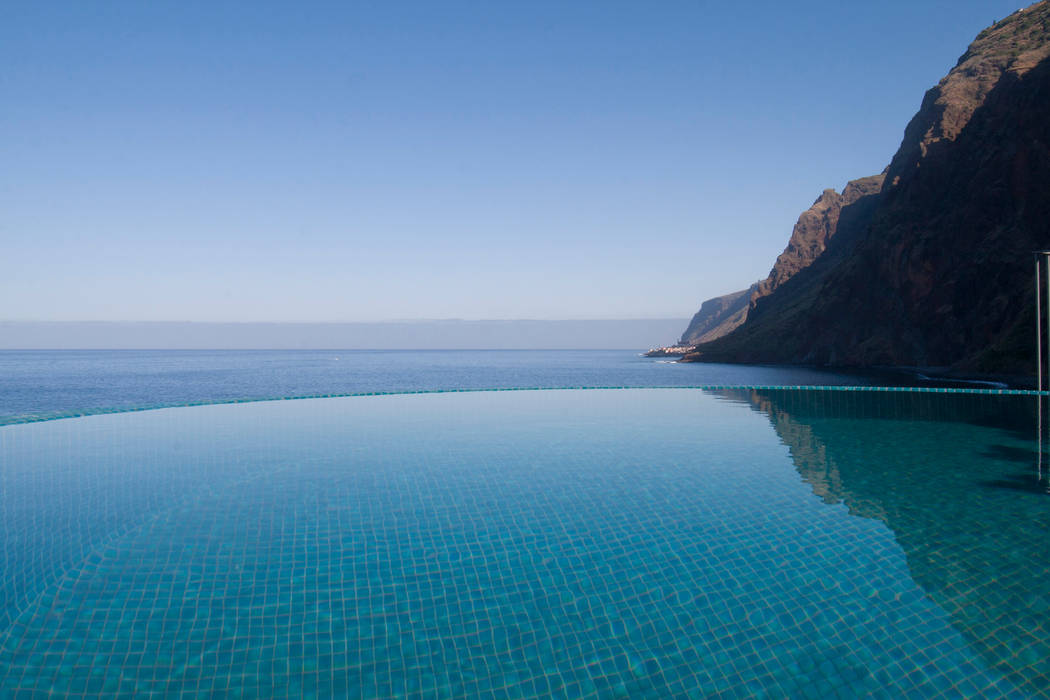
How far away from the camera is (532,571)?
6039mm

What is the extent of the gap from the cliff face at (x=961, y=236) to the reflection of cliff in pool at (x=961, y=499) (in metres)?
20.9

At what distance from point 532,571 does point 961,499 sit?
20.4ft

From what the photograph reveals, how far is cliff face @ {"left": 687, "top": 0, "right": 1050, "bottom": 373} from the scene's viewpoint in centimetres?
3659

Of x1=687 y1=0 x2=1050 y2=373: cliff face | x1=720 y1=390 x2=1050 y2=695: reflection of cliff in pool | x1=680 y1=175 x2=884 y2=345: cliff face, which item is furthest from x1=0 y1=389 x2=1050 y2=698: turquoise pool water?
x1=680 y1=175 x2=884 y2=345: cliff face

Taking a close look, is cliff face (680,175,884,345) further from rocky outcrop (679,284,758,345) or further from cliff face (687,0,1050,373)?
rocky outcrop (679,284,758,345)

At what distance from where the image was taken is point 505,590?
18.5 ft

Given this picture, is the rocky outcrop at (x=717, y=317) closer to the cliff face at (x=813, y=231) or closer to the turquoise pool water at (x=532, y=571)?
the cliff face at (x=813, y=231)

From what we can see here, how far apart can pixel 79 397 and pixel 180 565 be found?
120 feet

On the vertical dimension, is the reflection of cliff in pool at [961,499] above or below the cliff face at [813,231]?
below

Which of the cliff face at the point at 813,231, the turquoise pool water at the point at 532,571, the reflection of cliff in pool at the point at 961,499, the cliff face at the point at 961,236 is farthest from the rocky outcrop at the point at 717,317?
the turquoise pool water at the point at 532,571

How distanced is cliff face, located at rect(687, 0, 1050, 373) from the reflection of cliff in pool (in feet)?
68.4

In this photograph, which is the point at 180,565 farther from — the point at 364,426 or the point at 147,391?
the point at 147,391

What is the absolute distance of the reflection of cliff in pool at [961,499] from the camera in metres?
4.86

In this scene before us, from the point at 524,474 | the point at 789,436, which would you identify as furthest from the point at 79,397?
the point at 789,436
